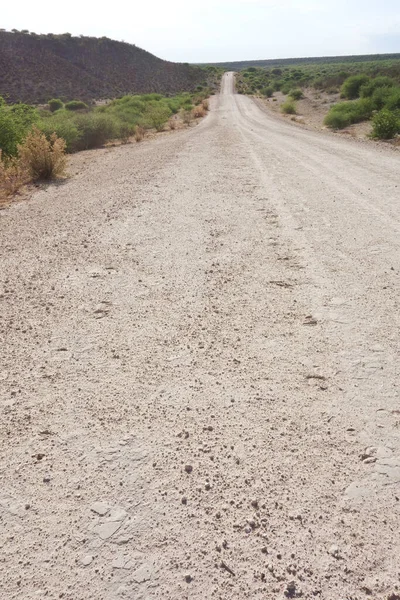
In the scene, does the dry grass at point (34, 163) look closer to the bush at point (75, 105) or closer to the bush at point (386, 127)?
the bush at point (386, 127)

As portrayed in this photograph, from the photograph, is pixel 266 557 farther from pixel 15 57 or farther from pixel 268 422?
pixel 15 57

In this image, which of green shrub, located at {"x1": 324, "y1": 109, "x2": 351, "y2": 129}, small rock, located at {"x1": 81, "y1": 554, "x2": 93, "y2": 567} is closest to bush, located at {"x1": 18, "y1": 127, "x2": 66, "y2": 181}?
small rock, located at {"x1": 81, "y1": 554, "x2": 93, "y2": 567}

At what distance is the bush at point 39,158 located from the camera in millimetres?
11406

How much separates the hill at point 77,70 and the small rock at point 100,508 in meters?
48.9

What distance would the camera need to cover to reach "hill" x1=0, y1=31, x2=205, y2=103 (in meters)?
55.9

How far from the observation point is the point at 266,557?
2.44 metres

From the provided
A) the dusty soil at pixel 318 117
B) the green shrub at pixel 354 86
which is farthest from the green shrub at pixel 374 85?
the green shrub at pixel 354 86

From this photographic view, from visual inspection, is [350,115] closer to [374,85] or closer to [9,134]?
[374,85]

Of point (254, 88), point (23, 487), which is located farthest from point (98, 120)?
point (254, 88)

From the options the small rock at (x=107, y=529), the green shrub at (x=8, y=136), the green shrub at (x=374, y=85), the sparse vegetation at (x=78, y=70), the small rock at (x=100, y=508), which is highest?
the sparse vegetation at (x=78, y=70)

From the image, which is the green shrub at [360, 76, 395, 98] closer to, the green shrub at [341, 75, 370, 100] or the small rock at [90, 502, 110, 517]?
the green shrub at [341, 75, 370, 100]

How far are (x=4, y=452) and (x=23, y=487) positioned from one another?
379mm

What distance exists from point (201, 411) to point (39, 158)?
391 inches

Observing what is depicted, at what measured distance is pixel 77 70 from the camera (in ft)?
220
